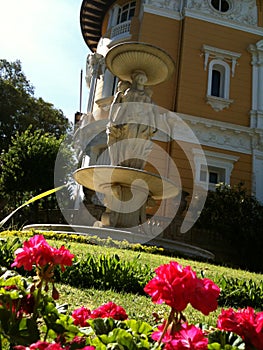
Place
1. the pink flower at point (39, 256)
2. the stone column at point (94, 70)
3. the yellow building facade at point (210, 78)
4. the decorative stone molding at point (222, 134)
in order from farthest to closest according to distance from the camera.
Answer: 1. the stone column at point (94, 70)
2. the yellow building facade at point (210, 78)
3. the decorative stone molding at point (222, 134)
4. the pink flower at point (39, 256)

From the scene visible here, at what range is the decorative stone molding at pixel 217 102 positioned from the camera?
1905cm

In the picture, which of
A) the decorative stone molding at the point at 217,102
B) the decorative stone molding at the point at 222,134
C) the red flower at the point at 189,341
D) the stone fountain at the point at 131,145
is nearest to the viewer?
the red flower at the point at 189,341

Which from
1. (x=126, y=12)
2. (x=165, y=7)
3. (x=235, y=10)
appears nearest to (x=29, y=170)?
(x=126, y=12)

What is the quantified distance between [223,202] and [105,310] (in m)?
13.1

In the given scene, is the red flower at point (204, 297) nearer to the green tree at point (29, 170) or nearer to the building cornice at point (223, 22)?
the green tree at point (29, 170)

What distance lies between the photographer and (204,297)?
133 centimetres

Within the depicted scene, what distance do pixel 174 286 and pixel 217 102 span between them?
61.4 feet

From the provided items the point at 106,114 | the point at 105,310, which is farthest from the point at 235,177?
the point at 105,310

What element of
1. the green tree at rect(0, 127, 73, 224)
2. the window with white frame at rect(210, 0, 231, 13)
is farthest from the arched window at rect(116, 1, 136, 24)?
the green tree at rect(0, 127, 73, 224)

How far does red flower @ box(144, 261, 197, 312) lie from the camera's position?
4.26 ft

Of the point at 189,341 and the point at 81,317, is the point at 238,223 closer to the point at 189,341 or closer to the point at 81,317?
the point at 81,317

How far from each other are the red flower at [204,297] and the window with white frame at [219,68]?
61.6 ft

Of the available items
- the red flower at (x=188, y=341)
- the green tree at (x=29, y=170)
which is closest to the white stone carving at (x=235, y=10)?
the green tree at (x=29, y=170)

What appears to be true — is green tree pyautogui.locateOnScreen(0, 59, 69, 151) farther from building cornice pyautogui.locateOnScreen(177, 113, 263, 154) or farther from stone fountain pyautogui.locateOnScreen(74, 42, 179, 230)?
stone fountain pyautogui.locateOnScreen(74, 42, 179, 230)
